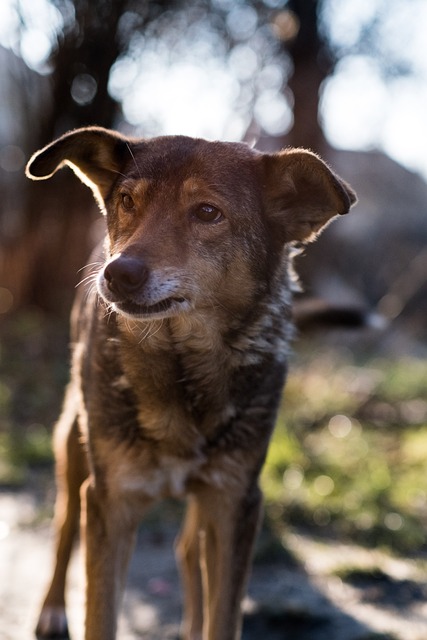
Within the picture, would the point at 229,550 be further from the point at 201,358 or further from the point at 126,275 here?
the point at 126,275

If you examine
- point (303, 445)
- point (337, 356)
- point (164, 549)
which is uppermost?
point (164, 549)

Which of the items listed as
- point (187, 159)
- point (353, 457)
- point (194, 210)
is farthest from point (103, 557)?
point (353, 457)

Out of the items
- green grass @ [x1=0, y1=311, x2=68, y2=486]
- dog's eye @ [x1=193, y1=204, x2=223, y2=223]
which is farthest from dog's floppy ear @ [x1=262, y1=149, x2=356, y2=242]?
green grass @ [x1=0, y1=311, x2=68, y2=486]

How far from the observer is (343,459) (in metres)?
6.11

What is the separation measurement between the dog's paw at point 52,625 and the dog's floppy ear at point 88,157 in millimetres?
1921

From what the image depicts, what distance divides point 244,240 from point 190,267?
303 mm

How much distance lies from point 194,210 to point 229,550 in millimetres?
1318

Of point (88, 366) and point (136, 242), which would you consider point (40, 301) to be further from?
point (136, 242)

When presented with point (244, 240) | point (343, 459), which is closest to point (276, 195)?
point (244, 240)

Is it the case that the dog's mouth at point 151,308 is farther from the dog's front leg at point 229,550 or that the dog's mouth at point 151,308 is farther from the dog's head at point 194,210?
the dog's front leg at point 229,550

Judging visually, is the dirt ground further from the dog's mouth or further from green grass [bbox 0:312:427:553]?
the dog's mouth

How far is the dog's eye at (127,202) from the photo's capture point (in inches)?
116

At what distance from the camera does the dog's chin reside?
2.64 metres

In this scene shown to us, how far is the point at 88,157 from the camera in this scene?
3217 millimetres
